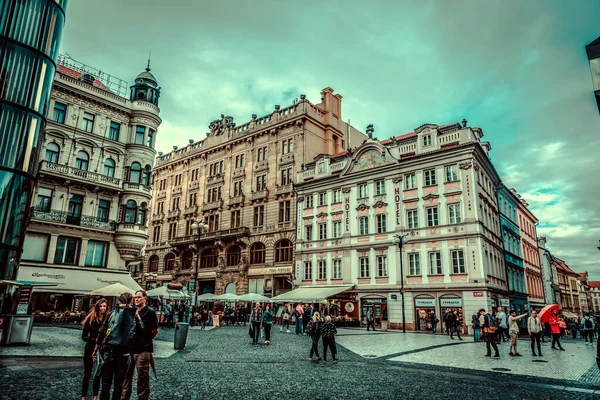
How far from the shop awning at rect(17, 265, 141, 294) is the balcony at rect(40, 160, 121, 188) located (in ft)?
21.1

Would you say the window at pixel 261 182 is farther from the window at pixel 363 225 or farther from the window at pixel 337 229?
the window at pixel 363 225

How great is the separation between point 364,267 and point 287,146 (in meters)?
16.2

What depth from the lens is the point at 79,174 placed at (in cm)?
2953

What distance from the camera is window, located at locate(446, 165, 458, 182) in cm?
3069

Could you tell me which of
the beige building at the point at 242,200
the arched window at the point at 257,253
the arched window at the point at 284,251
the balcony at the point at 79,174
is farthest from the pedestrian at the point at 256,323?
the arched window at the point at 257,253

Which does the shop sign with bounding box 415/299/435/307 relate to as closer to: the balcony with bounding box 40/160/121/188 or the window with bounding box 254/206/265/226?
the window with bounding box 254/206/265/226

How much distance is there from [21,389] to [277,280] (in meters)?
33.0

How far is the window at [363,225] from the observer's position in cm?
3462

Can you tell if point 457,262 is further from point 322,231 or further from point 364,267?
point 322,231

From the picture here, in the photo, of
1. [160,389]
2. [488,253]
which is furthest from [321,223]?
[160,389]

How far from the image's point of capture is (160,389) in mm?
8023

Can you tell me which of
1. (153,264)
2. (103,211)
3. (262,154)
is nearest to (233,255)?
(262,154)

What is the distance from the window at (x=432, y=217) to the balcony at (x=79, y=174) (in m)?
24.0

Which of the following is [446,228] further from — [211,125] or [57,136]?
[211,125]
